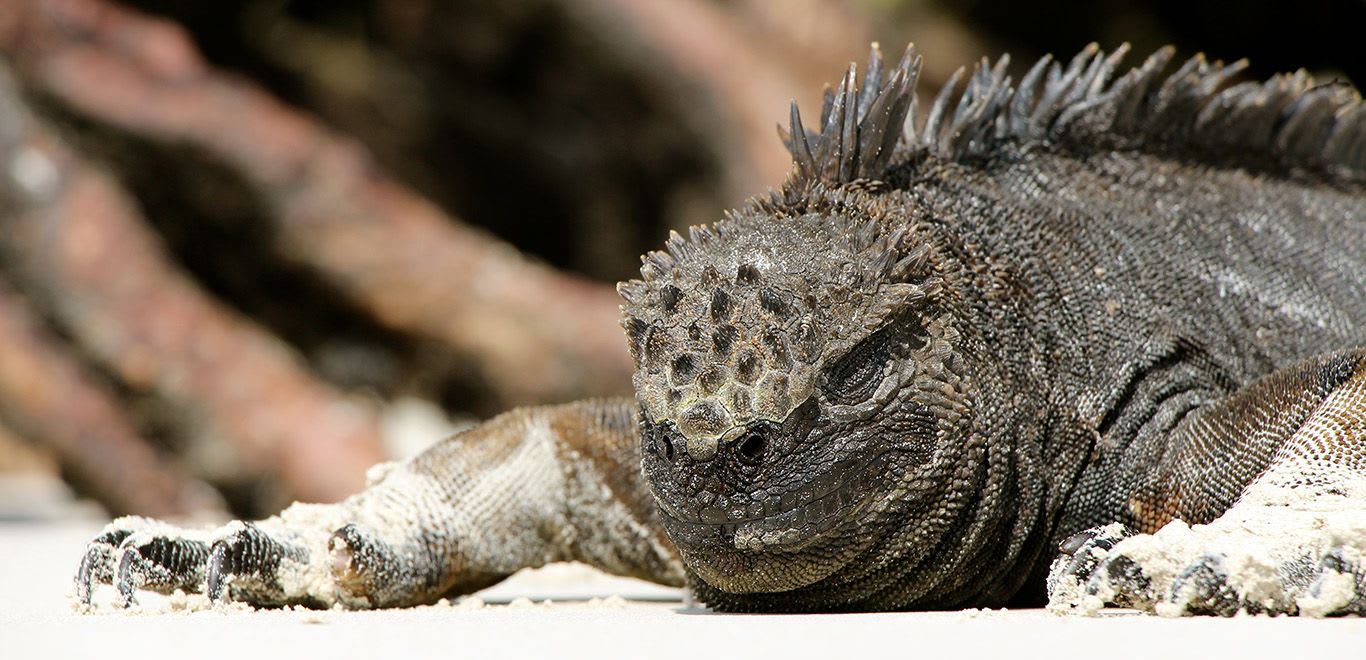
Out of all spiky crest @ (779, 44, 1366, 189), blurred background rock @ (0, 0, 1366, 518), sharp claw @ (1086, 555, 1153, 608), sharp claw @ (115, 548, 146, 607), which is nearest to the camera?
sharp claw @ (1086, 555, 1153, 608)

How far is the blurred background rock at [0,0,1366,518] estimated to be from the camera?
8.72 m

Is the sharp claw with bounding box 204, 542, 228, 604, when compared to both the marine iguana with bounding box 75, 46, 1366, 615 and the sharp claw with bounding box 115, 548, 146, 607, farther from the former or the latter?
the sharp claw with bounding box 115, 548, 146, 607

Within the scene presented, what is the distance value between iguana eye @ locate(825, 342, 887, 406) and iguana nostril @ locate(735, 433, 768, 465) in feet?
0.66

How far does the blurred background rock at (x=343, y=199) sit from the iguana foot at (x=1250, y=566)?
6219 mm

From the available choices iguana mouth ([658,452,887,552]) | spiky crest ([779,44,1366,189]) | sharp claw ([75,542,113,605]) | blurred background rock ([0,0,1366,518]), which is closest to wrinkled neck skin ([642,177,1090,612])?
iguana mouth ([658,452,887,552])

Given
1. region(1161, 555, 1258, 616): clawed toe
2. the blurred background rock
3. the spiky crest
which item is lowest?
region(1161, 555, 1258, 616): clawed toe

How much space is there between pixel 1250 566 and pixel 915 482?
79 centimetres

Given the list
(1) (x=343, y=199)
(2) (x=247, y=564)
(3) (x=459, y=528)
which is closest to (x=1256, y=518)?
(3) (x=459, y=528)

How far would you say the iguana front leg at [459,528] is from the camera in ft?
12.1

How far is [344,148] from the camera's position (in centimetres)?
1018

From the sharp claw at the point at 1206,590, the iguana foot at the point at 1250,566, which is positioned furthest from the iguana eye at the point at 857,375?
the sharp claw at the point at 1206,590

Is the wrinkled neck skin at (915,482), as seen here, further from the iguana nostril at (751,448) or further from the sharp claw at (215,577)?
the sharp claw at (215,577)

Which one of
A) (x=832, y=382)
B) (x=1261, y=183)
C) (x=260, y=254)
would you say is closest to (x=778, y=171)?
(x=260, y=254)

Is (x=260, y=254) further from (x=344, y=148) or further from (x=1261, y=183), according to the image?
Result: (x=1261, y=183)
